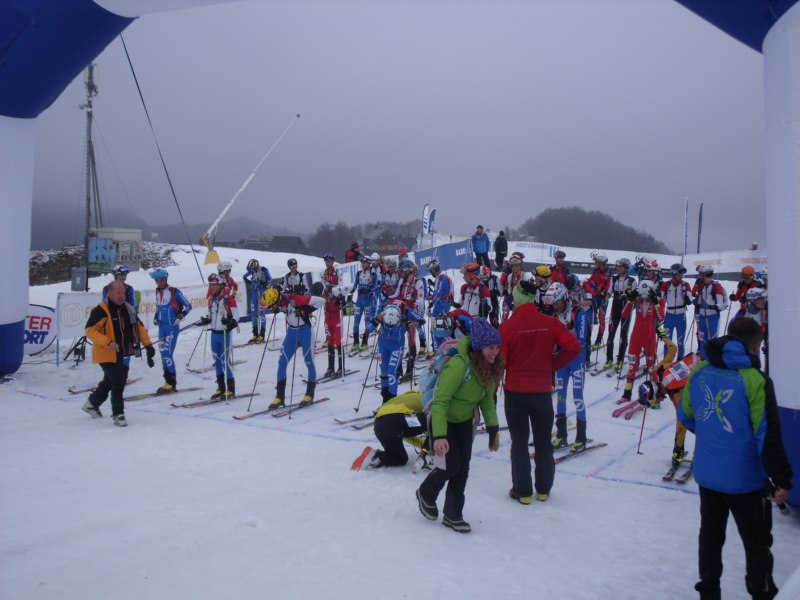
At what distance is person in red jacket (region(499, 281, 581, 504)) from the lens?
5.66 meters

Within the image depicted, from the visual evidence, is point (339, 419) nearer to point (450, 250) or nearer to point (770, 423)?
point (770, 423)

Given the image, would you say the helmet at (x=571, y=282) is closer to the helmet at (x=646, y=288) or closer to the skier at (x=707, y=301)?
the helmet at (x=646, y=288)

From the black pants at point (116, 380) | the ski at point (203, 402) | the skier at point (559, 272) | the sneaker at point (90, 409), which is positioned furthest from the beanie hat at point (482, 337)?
the ski at point (203, 402)

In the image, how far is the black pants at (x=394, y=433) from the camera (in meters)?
6.44

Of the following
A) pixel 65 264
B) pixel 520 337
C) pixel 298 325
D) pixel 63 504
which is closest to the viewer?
pixel 63 504

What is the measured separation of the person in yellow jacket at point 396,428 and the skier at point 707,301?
24.0ft

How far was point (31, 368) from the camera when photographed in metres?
12.5

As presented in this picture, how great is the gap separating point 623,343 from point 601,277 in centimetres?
171

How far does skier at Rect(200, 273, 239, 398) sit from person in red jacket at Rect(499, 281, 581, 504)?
5.81 m

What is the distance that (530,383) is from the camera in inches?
223

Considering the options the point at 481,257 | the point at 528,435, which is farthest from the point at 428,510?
the point at 481,257

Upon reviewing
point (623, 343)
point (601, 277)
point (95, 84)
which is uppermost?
point (95, 84)

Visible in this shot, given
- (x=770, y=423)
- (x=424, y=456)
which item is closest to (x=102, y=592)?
(x=424, y=456)

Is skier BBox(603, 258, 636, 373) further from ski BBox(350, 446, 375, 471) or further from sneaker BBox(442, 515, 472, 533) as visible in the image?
sneaker BBox(442, 515, 472, 533)
